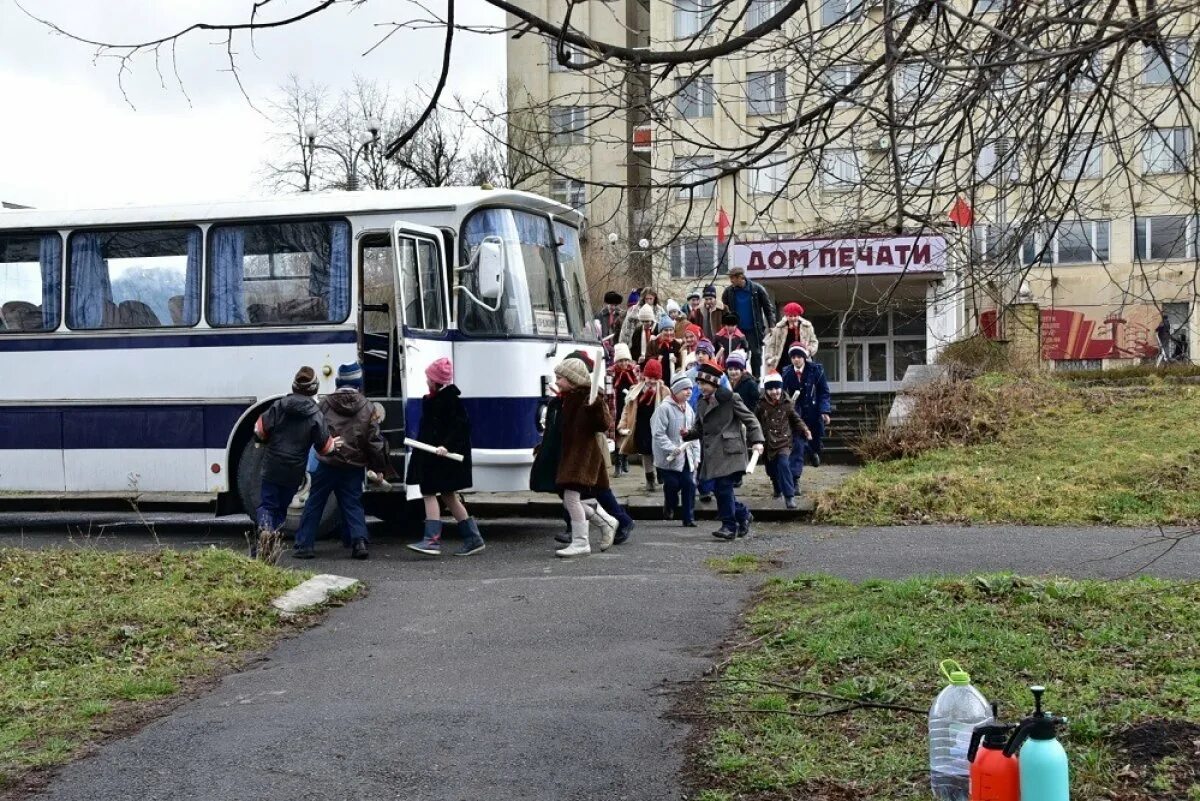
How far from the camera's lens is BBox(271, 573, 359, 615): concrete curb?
34.4ft

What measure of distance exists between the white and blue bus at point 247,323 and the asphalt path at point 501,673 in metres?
1.13

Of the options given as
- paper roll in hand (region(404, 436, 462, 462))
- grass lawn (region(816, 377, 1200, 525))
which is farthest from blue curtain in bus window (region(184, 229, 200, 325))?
grass lawn (region(816, 377, 1200, 525))

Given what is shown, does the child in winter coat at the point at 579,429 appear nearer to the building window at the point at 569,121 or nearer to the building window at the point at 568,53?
the building window at the point at 569,121

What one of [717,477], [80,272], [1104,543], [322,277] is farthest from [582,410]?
[80,272]

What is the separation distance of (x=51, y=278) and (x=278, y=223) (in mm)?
2665

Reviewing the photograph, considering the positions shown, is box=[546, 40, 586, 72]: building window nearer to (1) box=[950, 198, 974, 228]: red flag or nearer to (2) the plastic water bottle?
(1) box=[950, 198, 974, 228]: red flag

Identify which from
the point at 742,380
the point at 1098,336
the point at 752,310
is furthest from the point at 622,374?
the point at 1098,336

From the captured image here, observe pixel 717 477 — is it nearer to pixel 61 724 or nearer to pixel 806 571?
pixel 806 571

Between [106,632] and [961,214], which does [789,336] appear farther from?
[106,632]

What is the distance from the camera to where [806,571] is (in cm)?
1180

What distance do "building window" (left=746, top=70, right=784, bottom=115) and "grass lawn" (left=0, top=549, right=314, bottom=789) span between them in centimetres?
451

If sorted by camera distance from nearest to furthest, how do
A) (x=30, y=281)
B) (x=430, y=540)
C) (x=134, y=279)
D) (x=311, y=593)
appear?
(x=311, y=593)
(x=430, y=540)
(x=134, y=279)
(x=30, y=281)

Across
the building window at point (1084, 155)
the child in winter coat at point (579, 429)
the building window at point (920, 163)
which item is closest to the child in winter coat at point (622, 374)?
the child in winter coat at point (579, 429)

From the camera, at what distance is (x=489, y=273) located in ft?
46.4
